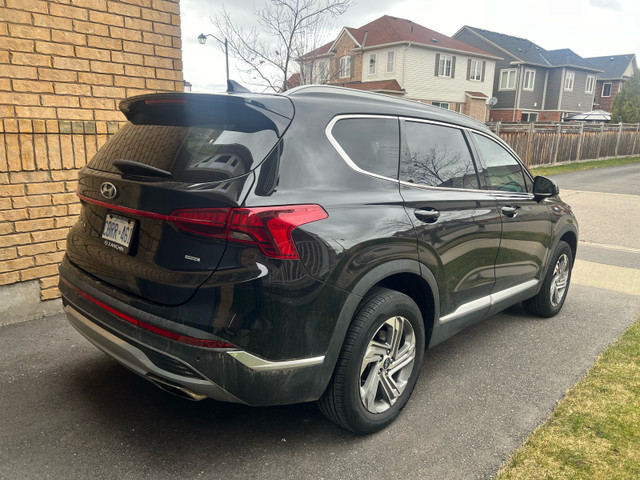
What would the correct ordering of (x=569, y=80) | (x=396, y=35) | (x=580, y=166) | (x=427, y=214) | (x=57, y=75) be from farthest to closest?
(x=569, y=80), (x=396, y=35), (x=580, y=166), (x=57, y=75), (x=427, y=214)

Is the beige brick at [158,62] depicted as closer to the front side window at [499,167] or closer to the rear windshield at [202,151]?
the rear windshield at [202,151]

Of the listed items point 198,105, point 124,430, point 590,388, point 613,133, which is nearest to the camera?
point 198,105

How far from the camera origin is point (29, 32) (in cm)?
404

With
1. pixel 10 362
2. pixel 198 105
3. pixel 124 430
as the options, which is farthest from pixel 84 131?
pixel 124 430

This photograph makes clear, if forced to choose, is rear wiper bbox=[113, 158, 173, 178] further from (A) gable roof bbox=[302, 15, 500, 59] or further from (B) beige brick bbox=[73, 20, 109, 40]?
(A) gable roof bbox=[302, 15, 500, 59]

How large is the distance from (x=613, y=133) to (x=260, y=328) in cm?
2745

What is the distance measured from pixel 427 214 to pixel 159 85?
326 centimetres

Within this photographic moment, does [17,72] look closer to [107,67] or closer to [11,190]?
[107,67]

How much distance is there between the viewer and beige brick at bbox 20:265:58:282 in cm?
421

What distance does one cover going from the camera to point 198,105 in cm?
244

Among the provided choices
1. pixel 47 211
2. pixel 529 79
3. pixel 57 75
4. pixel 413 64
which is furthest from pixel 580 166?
pixel 529 79

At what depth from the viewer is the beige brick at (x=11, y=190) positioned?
4.00 m

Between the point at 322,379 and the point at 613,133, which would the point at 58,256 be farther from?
the point at 613,133

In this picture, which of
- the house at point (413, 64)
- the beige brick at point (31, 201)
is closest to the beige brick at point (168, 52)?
the beige brick at point (31, 201)
